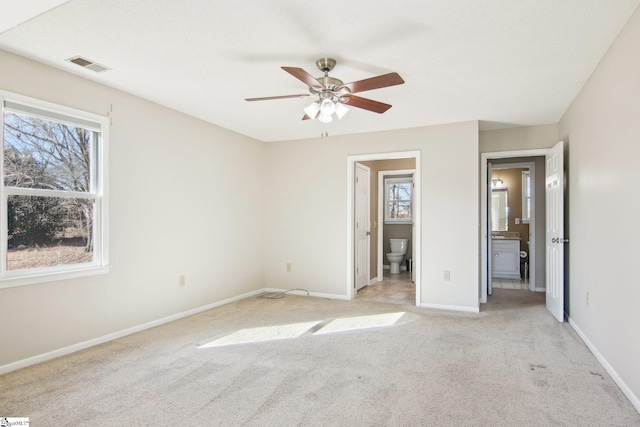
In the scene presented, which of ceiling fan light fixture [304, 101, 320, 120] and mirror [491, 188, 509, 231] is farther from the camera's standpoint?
mirror [491, 188, 509, 231]

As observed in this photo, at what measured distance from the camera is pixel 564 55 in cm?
271

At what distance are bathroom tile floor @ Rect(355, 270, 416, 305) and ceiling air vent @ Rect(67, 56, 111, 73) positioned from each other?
402 cm

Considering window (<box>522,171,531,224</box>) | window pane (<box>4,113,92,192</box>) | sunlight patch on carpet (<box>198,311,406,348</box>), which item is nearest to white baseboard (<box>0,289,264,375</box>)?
sunlight patch on carpet (<box>198,311,406,348</box>)

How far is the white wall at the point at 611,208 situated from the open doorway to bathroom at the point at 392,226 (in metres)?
1.79

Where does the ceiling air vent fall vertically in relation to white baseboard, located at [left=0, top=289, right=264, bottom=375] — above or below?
above

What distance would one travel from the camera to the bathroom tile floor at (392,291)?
5119 millimetres

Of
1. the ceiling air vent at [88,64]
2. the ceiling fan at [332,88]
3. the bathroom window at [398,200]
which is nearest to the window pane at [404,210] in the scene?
the bathroom window at [398,200]

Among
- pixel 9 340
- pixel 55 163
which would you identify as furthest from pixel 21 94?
pixel 9 340

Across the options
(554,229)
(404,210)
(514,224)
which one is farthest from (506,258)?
(554,229)

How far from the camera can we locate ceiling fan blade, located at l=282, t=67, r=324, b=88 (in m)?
2.32

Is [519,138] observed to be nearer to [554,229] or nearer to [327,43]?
[554,229]

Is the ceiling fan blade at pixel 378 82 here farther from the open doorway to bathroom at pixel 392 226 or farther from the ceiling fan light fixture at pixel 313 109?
the open doorway to bathroom at pixel 392 226

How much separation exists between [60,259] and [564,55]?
4.31 meters

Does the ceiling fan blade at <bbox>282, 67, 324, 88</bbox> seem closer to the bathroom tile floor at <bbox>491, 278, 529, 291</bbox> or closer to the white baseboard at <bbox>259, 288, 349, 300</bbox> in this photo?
the white baseboard at <bbox>259, 288, 349, 300</bbox>
